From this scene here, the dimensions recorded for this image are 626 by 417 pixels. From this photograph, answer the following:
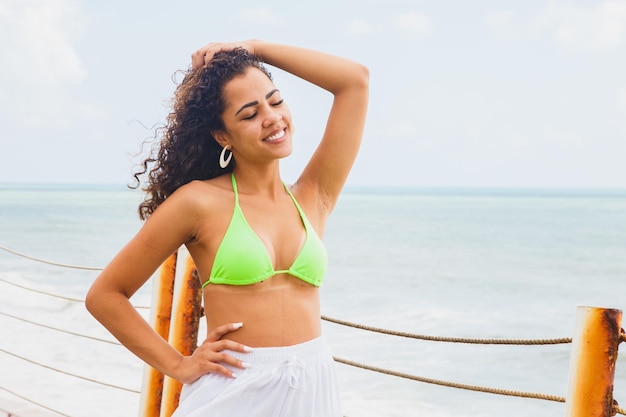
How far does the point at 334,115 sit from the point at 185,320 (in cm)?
80

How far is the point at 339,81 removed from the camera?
2123 millimetres

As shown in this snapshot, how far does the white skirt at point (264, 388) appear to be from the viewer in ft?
6.09

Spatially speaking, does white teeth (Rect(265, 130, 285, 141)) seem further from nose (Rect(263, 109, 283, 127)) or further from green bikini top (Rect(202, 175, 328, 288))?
green bikini top (Rect(202, 175, 328, 288))

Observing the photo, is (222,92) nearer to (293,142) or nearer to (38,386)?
(293,142)

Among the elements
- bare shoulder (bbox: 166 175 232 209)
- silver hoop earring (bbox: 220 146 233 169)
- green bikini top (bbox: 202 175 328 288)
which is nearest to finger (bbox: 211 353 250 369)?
green bikini top (bbox: 202 175 328 288)

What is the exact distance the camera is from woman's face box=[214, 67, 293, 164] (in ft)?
6.30

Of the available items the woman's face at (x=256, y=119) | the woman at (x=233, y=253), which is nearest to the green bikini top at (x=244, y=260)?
the woman at (x=233, y=253)

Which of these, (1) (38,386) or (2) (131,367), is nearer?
(1) (38,386)

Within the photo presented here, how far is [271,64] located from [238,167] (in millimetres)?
274

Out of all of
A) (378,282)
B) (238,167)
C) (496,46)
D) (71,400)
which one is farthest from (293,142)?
→ (496,46)

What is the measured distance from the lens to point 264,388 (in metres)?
1.87

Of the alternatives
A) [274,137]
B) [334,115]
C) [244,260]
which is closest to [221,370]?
[244,260]

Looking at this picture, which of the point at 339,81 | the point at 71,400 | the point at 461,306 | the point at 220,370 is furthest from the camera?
the point at 461,306

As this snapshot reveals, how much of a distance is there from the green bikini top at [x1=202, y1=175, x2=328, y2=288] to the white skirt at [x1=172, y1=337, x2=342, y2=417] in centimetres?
16
